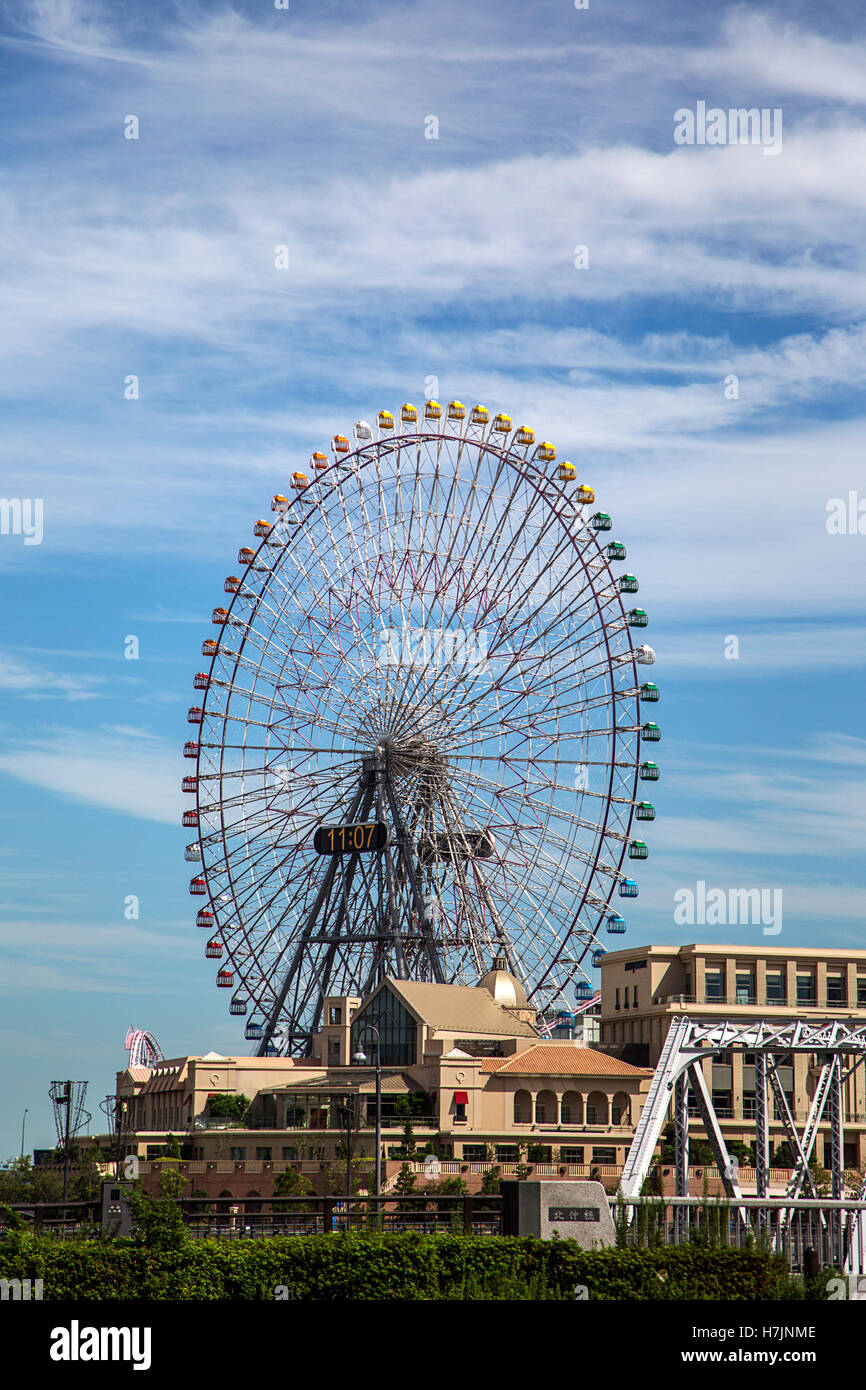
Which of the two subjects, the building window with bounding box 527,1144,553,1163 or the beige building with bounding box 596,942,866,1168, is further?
the beige building with bounding box 596,942,866,1168

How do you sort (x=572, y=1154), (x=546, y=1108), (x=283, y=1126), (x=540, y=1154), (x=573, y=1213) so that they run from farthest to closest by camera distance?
(x=283, y=1126), (x=546, y=1108), (x=572, y=1154), (x=540, y=1154), (x=573, y=1213)

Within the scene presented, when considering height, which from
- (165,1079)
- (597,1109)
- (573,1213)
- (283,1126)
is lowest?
(283,1126)

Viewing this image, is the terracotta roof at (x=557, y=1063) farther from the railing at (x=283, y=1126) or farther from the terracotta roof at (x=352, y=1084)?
the railing at (x=283, y=1126)

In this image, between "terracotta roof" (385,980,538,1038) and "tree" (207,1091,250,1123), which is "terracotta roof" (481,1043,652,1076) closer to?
"terracotta roof" (385,980,538,1038)

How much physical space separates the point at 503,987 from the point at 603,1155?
17253 mm

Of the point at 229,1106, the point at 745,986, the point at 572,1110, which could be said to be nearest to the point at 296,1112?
the point at 229,1106

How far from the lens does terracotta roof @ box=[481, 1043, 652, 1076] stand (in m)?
103

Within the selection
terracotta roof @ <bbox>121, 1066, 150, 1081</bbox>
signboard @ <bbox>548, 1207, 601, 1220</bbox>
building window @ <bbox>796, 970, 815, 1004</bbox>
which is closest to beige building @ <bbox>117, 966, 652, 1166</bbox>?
terracotta roof @ <bbox>121, 1066, 150, 1081</bbox>

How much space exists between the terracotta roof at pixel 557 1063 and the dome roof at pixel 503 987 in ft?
23.6

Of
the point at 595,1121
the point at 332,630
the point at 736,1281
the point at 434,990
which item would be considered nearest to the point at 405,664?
the point at 332,630

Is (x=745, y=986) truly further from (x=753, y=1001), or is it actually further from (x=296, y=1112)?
(x=296, y=1112)

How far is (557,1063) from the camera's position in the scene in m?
105

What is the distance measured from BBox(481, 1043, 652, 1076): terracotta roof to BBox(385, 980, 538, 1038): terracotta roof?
3.22 m
